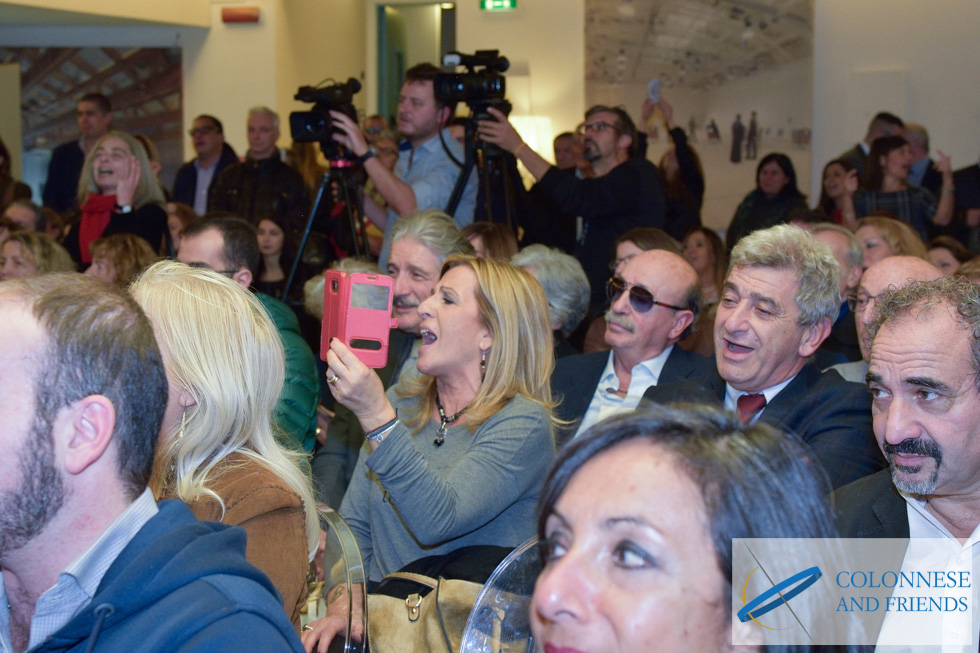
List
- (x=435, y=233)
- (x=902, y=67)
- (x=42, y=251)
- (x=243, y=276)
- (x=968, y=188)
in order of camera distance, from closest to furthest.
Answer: (x=243, y=276)
(x=435, y=233)
(x=42, y=251)
(x=968, y=188)
(x=902, y=67)

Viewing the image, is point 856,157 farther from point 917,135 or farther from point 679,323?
point 679,323

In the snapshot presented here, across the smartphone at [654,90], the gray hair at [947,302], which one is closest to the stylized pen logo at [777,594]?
the gray hair at [947,302]

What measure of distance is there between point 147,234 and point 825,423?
3063 mm

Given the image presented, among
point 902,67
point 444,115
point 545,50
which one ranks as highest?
point 545,50

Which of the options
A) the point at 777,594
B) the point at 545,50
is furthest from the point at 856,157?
the point at 777,594

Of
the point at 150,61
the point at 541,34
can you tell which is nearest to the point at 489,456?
the point at 541,34

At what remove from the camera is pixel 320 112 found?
3.46 metres

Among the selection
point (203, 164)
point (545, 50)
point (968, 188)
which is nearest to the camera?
point (968, 188)

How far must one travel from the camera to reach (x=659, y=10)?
21.7ft

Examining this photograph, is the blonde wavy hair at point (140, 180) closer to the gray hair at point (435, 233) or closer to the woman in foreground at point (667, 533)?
the gray hair at point (435, 233)

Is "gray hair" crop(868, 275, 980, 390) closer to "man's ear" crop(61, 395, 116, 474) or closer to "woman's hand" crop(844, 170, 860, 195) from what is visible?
"man's ear" crop(61, 395, 116, 474)

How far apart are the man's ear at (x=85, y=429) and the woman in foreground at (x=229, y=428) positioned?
42 centimetres

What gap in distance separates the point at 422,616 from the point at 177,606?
2.19 feet

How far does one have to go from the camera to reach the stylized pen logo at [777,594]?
923 millimetres
